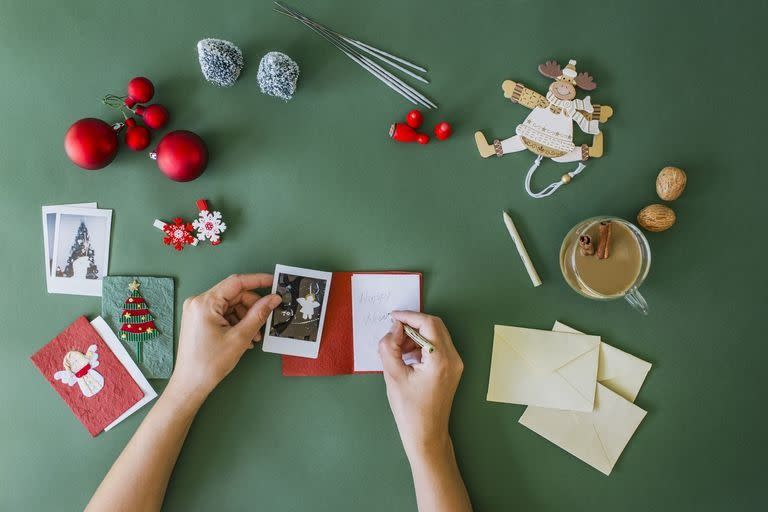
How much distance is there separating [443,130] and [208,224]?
1.91 ft

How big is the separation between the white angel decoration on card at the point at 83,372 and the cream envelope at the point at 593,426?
3.32 ft

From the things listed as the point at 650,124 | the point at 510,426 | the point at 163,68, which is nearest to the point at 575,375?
the point at 510,426

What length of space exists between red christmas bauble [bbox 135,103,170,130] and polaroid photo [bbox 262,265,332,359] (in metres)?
0.44

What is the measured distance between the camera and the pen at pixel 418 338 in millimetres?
1051

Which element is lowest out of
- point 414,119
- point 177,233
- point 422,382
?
point 422,382

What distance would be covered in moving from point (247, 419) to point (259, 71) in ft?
2.60

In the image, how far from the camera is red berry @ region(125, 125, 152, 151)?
43.7 inches

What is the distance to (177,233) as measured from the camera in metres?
1.12

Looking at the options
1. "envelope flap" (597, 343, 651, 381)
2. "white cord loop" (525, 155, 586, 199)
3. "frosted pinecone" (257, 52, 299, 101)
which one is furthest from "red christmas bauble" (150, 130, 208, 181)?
"envelope flap" (597, 343, 651, 381)

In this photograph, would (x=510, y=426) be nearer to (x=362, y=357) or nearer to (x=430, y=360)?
(x=430, y=360)

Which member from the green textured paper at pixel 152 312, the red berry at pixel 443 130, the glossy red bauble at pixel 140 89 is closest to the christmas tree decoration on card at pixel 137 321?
the green textured paper at pixel 152 312

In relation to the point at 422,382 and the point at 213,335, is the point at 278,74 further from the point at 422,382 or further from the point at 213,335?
the point at 422,382

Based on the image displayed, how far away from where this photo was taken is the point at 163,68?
3.79ft

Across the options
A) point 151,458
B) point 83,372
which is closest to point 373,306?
point 151,458
